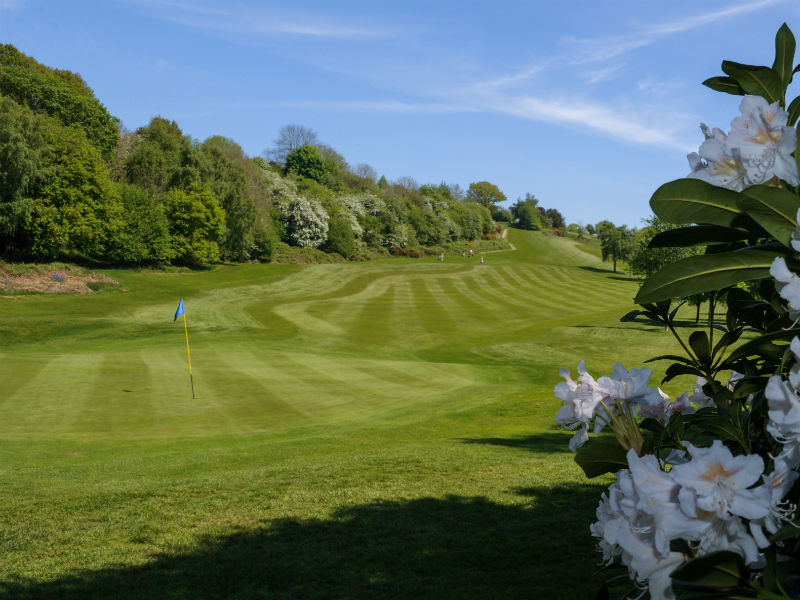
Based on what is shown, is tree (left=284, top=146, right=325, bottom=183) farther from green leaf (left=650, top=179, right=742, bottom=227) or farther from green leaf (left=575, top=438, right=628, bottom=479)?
green leaf (left=650, top=179, right=742, bottom=227)

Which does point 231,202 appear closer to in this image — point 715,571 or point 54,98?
point 54,98

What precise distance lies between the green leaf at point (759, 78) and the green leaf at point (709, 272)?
51cm

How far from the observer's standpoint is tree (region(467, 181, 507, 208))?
537ft

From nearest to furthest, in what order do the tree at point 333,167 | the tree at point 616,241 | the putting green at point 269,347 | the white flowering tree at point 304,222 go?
1. the putting green at point 269,347
2. the white flowering tree at point 304,222
3. the tree at point 616,241
4. the tree at point 333,167

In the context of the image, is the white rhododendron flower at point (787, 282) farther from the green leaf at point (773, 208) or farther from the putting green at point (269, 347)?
the putting green at point (269, 347)

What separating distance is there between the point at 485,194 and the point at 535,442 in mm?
156559

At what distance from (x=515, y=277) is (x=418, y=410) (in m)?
48.7

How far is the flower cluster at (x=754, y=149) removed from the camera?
1.32 metres

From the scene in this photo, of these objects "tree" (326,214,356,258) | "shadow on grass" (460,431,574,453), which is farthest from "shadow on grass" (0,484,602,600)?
"tree" (326,214,356,258)

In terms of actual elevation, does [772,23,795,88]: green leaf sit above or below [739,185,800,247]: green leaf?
above

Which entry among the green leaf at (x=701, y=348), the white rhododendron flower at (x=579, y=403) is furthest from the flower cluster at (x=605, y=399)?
the green leaf at (x=701, y=348)

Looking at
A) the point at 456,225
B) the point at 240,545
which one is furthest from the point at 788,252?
the point at 456,225

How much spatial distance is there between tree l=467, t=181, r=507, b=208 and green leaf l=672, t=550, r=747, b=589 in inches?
6463

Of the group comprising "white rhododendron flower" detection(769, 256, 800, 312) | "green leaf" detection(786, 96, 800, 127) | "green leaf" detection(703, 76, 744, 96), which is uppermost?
"green leaf" detection(703, 76, 744, 96)
